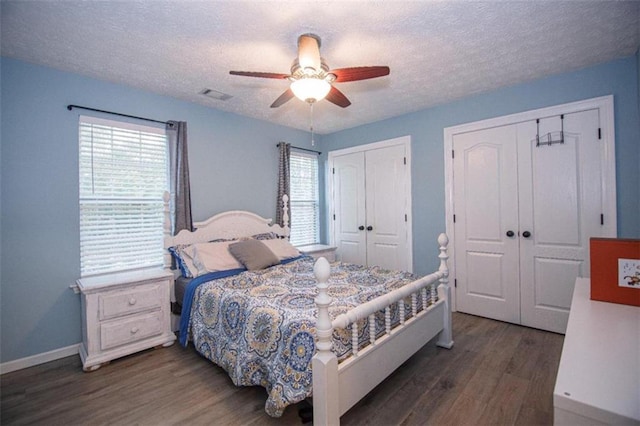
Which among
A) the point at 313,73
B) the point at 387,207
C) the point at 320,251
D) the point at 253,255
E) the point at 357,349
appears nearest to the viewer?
the point at 357,349

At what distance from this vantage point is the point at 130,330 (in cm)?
254

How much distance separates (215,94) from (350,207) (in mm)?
2463

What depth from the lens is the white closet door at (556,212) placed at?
274 cm

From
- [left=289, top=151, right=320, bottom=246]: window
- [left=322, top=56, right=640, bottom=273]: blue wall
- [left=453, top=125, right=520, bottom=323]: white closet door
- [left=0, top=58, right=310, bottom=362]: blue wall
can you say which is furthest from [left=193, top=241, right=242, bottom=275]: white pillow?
[left=453, top=125, right=520, bottom=323]: white closet door

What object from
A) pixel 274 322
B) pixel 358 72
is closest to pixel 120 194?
pixel 274 322

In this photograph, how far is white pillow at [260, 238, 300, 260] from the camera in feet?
11.4

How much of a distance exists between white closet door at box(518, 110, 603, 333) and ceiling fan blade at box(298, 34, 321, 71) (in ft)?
7.87

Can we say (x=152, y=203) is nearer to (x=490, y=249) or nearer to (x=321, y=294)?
(x=321, y=294)

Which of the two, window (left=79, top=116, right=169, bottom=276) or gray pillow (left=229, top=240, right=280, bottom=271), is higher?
window (left=79, top=116, right=169, bottom=276)

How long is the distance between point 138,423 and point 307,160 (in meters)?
3.82

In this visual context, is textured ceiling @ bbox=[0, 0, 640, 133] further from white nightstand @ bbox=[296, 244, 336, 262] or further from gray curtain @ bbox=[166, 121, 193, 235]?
white nightstand @ bbox=[296, 244, 336, 262]

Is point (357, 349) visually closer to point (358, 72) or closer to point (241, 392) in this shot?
point (241, 392)

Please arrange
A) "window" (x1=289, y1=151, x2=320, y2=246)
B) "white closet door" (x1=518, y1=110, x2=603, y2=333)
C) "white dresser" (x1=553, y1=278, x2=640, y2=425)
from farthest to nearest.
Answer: "window" (x1=289, y1=151, x2=320, y2=246)
"white closet door" (x1=518, y1=110, x2=603, y2=333)
"white dresser" (x1=553, y1=278, x2=640, y2=425)

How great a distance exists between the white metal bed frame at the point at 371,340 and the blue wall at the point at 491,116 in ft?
4.10
